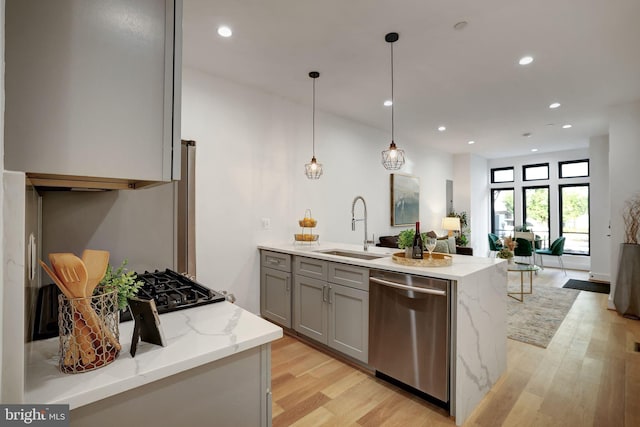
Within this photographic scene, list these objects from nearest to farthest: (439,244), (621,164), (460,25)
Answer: (460,25) < (621,164) < (439,244)

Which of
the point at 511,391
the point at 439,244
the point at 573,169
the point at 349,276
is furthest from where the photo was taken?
the point at 573,169

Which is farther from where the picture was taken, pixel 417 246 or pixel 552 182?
pixel 552 182

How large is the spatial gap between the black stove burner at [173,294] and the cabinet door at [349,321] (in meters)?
1.36

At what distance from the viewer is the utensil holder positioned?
77 cm

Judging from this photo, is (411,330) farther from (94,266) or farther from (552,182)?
(552,182)

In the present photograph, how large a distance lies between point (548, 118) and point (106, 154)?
579 cm

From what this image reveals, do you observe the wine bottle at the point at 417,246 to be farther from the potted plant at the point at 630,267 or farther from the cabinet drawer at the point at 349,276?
the potted plant at the point at 630,267

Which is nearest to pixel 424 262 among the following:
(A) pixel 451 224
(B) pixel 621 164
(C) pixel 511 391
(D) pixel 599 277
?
(C) pixel 511 391

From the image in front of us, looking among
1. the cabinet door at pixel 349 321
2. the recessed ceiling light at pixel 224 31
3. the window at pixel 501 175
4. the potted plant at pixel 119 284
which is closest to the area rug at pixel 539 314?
the cabinet door at pixel 349 321

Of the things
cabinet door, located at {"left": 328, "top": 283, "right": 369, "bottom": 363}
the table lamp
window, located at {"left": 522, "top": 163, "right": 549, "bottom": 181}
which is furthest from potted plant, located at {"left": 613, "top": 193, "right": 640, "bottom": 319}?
window, located at {"left": 522, "top": 163, "right": 549, "bottom": 181}

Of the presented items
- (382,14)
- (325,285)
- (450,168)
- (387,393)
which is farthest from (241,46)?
(450,168)

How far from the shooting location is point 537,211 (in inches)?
299

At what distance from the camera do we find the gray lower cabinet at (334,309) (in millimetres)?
2477

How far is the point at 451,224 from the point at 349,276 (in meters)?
4.76
